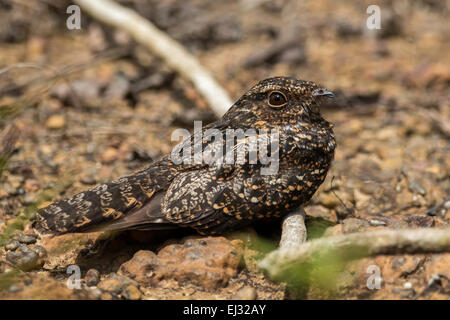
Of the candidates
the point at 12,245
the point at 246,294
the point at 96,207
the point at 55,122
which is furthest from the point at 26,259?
the point at 55,122

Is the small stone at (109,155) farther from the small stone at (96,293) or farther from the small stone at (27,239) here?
the small stone at (96,293)

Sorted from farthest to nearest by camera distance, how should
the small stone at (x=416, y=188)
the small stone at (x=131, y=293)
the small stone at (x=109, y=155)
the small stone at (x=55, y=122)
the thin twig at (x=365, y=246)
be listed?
the small stone at (x=55, y=122) < the small stone at (x=109, y=155) < the small stone at (x=416, y=188) < the small stone at (x=131, y=293) < the thin twig at (x=365, y=246)

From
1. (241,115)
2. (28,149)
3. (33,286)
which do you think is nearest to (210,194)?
(241,115)

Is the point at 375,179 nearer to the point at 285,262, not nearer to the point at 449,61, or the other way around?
the point at 285,262

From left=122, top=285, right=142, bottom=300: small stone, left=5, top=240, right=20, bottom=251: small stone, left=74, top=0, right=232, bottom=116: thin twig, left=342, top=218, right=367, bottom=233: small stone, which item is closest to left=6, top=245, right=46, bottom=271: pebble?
left=5, top=240, right=20, bottom=251: small stone

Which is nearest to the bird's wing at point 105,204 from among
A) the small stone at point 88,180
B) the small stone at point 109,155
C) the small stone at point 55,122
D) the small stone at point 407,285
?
the small stone at point 88,180

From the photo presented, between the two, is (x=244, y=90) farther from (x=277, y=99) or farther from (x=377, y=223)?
(x=377, y=223)
